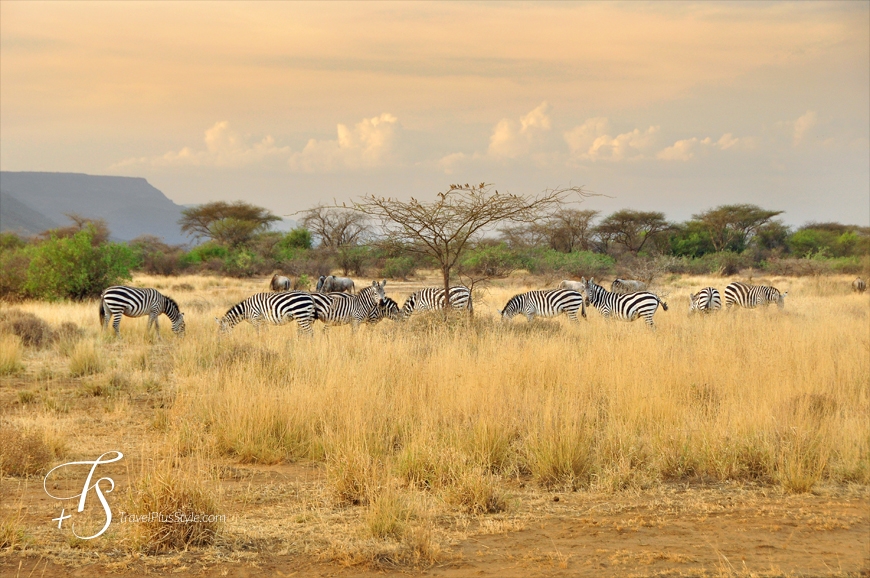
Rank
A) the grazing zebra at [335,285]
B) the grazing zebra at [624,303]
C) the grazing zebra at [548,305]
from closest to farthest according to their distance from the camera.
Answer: the grazing zebra at [624,303] → the grazing zebra at [548,305] → the grazing zebra at [335,285]

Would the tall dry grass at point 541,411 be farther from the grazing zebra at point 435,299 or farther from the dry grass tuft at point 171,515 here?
the grazing zebra at point 435,299

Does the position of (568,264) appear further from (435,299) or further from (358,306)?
(358,306)

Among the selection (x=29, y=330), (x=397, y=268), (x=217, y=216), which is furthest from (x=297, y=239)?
(x=29, y=330)

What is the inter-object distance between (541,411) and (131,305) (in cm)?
1062

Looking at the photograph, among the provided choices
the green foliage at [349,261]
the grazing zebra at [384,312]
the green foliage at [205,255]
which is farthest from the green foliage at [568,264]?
the grazing zebra at [384,312]

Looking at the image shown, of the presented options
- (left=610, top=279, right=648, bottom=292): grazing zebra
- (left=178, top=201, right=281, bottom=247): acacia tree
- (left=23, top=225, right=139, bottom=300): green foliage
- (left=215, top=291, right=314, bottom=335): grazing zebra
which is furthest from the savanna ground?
(left=178, top=201, right=281, bottom=247): acacia tree

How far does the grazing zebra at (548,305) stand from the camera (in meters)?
15.8

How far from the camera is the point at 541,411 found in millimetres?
7379

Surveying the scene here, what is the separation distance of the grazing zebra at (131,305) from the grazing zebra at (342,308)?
3.34 meters

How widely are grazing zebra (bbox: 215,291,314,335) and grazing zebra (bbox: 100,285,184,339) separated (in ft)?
4.61

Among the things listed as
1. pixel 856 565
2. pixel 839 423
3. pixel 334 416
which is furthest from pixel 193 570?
pixel 839 423

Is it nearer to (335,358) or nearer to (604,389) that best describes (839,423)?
(604,389)

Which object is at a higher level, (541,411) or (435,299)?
(435,299)

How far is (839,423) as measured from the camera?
7082mm
